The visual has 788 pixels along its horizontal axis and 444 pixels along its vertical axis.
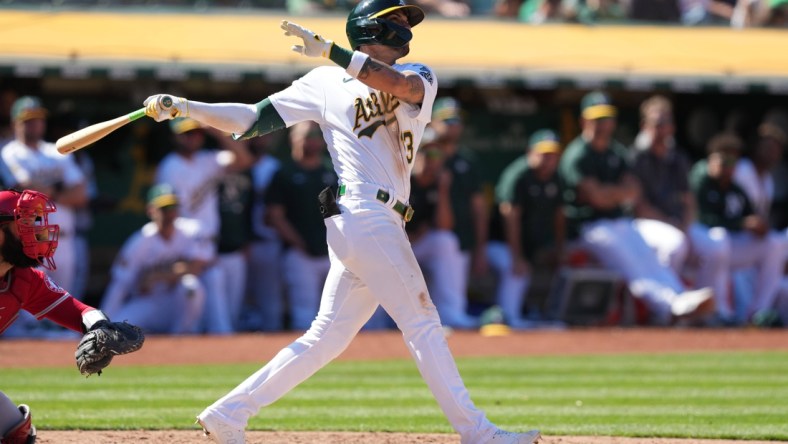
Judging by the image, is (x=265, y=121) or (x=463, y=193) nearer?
(x=265, y=121)

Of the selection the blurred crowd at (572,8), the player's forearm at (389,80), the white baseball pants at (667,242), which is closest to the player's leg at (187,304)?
the blurred crowd at (572,8)

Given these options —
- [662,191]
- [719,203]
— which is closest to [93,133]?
[662,191]

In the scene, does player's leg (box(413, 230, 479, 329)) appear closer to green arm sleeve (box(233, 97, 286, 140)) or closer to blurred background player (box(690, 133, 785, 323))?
blurred background player (box(690, 133, 785, 323))

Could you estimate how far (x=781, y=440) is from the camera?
562 centimetres

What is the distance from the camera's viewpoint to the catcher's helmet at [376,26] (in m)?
4.84

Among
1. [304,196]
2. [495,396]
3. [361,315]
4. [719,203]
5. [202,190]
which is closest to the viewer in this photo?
[361,315]

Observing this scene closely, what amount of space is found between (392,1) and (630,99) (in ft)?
27.1

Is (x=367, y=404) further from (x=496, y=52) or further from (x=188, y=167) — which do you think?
(x=496, y=52)

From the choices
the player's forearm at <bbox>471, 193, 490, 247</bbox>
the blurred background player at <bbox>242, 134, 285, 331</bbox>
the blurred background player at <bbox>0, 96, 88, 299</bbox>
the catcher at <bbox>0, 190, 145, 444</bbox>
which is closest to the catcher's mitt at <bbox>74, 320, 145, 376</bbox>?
the catcher at <bbox>0, 190, 145, 444</bbox>

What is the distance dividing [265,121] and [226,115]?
0.16 m

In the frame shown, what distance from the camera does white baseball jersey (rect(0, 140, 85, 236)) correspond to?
974 centimetres

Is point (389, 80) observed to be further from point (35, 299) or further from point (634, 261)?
point (634, 261)

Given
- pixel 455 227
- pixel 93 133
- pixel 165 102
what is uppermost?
pixel 165 102

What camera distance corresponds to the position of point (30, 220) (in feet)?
14.5
